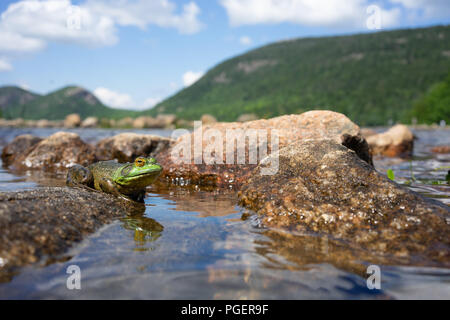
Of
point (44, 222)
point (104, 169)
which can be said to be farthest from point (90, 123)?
point (44, 222)

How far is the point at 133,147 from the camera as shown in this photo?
10.4 m

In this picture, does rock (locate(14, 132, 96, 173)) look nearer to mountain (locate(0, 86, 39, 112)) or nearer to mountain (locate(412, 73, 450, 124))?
mountain (locate(412, 73, 450, 124))

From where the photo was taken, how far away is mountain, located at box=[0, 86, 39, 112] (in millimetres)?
179250

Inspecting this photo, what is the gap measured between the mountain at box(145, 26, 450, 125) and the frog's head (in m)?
76.4

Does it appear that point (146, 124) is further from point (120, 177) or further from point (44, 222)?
point (44, 222)

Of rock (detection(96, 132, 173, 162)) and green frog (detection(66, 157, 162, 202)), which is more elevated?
rock (detection(96, 132, 173, 162))

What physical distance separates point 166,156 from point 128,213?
11.1 ft

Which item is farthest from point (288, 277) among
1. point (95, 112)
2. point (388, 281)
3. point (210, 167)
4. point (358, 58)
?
point (95, 112)

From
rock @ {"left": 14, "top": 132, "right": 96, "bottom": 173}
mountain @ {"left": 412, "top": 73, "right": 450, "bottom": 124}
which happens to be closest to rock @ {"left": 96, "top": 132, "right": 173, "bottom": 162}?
rock @ {"left": 14, "top": 132, "right": 96, "bottom": 173}

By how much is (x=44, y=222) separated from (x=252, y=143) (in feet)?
14.6

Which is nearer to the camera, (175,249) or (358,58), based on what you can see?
(175,249)

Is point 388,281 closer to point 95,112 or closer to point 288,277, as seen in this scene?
point 288,277

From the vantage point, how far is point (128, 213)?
4109mm

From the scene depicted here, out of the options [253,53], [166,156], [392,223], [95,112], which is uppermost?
[253,53]
